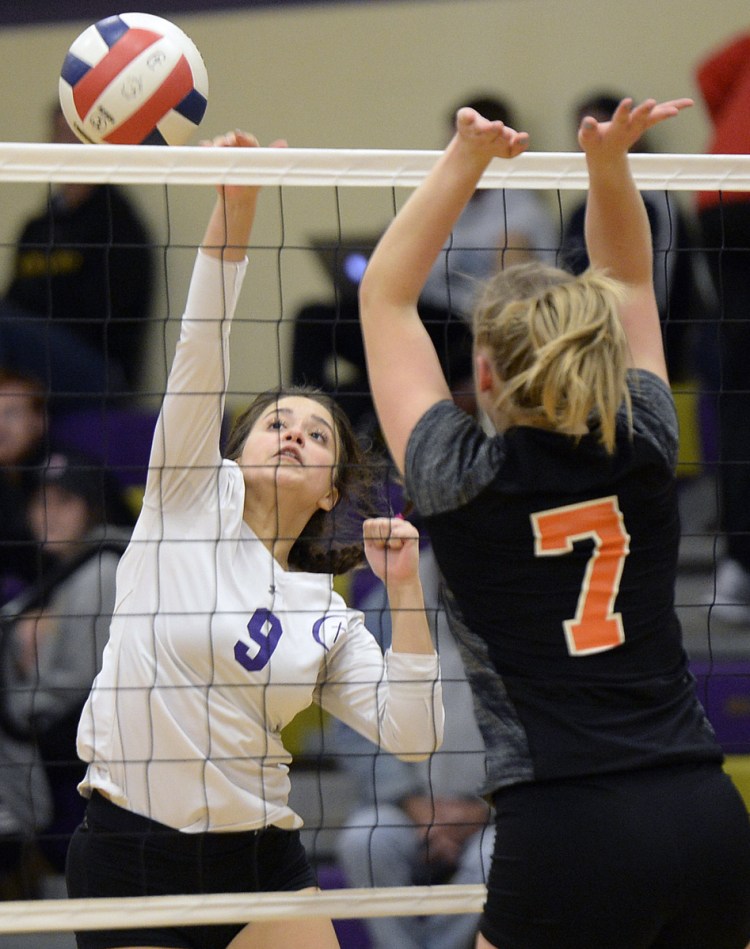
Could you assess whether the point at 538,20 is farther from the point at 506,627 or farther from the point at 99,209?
the point at 506,627

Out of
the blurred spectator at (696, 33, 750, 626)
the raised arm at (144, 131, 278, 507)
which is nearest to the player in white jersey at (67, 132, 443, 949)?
the raised arm at (144, 131, 278, 507)

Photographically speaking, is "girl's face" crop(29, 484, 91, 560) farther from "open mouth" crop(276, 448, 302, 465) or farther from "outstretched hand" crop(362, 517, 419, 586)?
"outstretched hand" crop(362, 517, 419, 586)

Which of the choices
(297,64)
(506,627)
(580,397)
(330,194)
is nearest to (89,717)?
(506,627)

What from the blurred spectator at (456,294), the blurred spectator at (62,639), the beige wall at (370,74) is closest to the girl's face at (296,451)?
the blurred spectator at (62,639)

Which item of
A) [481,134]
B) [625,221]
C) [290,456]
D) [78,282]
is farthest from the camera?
[78,282]

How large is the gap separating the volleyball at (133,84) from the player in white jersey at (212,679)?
0.30m

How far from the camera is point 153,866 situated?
2346mm

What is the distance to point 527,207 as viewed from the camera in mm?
4836

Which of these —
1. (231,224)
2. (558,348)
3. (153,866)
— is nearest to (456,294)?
(231,224)

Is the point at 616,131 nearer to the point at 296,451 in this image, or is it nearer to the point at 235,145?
the point at 235,145

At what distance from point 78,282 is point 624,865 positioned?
3960 mm

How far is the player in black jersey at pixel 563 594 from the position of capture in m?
1.67

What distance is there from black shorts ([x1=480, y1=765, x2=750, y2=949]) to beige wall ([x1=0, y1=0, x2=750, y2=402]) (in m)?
3.85

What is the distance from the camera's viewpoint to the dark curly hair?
269 cm
